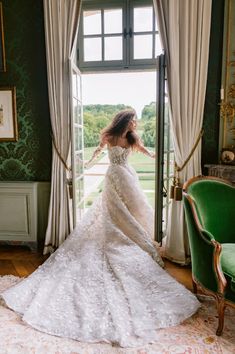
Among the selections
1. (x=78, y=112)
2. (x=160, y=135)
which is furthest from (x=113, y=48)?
(x=160, y=135)

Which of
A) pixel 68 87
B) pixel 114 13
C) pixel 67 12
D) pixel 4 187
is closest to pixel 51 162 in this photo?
pixel 4 187

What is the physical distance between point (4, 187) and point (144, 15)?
2445 mm

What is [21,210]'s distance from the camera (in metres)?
3.16

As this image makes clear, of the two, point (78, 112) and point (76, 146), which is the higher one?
point (78, 112)

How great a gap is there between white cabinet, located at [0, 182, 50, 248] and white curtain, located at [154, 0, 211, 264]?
1588 millimetres

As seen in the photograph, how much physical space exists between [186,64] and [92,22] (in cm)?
132

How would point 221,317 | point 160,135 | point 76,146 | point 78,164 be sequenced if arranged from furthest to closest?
point 78,164 → point 76,146 → point 160,135 → point 221,317

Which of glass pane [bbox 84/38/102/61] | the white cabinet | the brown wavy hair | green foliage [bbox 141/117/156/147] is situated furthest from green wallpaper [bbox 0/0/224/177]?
green foliage [bbox 141/117/156/147]

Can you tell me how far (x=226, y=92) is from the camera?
2775 mm

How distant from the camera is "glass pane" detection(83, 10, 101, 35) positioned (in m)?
3.23

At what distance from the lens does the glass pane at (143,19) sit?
3.11 metres

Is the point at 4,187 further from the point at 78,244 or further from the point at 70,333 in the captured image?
the point at 70,333

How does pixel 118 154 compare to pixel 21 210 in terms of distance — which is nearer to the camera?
pixel 118 154

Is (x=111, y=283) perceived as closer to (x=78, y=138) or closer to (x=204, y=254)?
(x=204, y=254)
